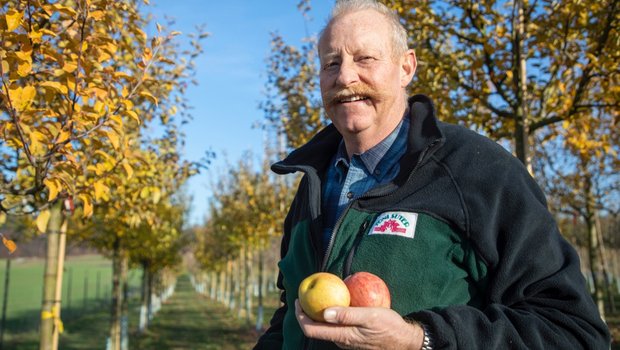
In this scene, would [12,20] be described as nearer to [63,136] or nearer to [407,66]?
[63,136]

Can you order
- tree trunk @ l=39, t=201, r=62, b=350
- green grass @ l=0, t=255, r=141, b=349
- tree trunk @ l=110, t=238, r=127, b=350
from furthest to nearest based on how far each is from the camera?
green grass @ l=0, t=255, r=141, b=349 < tree trunk @ l=110, t=238, r=127, b=350 < tree trunk @ l=39, t=201, r=62, b=350

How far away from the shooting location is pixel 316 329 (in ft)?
4.88

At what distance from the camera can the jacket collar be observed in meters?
1.88

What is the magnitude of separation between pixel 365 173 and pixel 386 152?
11 centimetres

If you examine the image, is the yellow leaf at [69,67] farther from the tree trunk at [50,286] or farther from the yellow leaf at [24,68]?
the tree trunk at [50,286]

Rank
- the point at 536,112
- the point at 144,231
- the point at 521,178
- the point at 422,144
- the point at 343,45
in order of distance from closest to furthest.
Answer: the point at 521,178 < the point at 422,144 < the point at 343,45 < the point at 536,112 < the point at 144,231

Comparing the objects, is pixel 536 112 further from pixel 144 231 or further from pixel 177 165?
pixel 144 231

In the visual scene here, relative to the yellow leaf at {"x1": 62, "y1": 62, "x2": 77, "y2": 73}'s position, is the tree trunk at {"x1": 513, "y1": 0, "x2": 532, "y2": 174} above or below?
above

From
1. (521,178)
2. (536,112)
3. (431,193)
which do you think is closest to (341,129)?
(431,193)

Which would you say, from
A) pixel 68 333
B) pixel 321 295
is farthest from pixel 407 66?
pixel 68 333

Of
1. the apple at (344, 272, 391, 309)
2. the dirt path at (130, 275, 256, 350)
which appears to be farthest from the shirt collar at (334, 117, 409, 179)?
the dirt path at (130, 275, 256, 350)

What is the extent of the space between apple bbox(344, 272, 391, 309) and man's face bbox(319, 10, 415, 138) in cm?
64

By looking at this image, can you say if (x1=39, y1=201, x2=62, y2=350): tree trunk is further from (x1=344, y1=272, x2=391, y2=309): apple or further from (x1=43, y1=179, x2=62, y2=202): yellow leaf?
(x1=344, y1=272, x2=391, y2=309): apple

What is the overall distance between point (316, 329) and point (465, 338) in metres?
0.41
